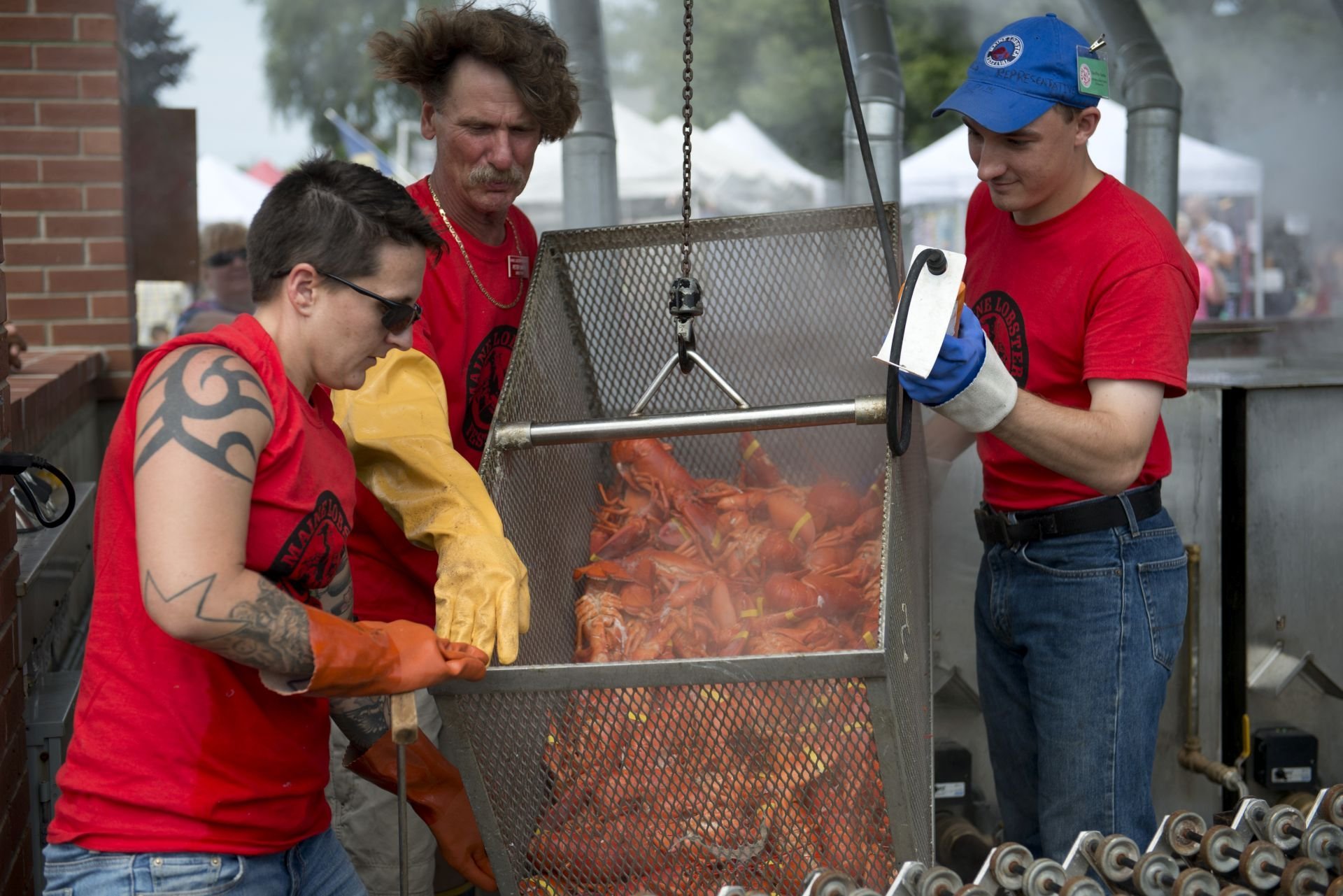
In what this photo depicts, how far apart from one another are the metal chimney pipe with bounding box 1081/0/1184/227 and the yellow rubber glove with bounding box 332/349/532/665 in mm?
3661

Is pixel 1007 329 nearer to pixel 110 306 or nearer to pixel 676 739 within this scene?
pixel 676 739

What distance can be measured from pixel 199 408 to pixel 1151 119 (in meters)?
4.45

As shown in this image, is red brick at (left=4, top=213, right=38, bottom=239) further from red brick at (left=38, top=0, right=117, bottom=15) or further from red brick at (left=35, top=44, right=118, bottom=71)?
red brick at (left=38, top=0, right=117, bottom=15)

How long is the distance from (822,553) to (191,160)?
126 inches

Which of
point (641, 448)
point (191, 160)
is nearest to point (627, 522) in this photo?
point (641, 448)

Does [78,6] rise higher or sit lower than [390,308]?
higher

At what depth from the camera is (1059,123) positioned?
7.74 ft

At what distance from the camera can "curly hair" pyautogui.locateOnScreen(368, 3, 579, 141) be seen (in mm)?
2477

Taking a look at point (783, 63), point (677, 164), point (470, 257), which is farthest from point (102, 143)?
point (783, 63)

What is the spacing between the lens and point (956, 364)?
77.6 inches

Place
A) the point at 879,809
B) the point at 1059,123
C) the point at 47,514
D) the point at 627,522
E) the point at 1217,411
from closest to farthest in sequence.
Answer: the point at 879,809 < the point at 47,514 < the point at 1059,123 < the point at 627,522 < the point at 1217,411

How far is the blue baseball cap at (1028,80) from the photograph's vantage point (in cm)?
231

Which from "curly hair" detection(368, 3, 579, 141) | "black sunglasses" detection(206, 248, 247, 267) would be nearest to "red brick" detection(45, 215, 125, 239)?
"black sunglasses" detection(206, 248, 247, 267)

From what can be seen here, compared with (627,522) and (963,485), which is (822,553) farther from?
(963,485)
